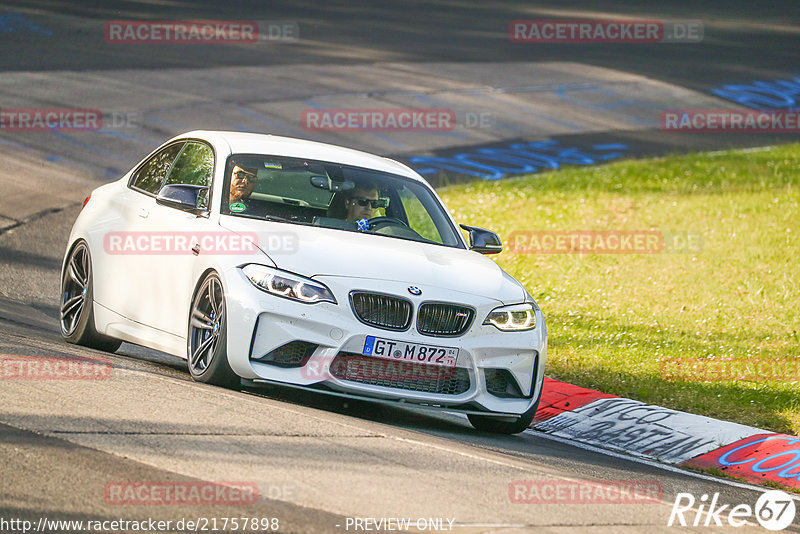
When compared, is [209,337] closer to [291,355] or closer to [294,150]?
[291,355]

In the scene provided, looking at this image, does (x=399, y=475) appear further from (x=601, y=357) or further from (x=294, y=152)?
(x=601, y=357)

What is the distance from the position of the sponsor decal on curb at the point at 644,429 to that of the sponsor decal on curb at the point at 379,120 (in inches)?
540

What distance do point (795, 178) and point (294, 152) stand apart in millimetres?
13289

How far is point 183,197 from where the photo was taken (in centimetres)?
838

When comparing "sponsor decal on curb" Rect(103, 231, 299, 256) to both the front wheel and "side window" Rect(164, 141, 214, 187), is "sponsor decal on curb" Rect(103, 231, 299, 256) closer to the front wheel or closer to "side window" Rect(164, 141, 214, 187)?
"side window" Rect(164, 141, 214, 187)

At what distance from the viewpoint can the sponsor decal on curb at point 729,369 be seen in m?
10.6

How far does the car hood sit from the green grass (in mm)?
2473

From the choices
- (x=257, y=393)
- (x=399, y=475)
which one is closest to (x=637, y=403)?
(x=257, y=393)

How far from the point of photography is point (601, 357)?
1124 cm

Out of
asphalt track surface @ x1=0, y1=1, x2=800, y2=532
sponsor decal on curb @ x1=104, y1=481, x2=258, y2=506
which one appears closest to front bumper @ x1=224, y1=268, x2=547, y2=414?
asphalt track surface @ x1=0, y1=1, x2=800, y2=532

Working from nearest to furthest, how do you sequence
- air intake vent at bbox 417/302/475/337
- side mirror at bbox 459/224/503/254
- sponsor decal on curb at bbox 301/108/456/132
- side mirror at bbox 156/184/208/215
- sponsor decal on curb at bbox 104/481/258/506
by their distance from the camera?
sponsor decal on curb at bbox 104/481/258/506 → air intake vent at bbox 417/302/475/337 → side mirror at bbox 156/184/208/215 → side mirror at bbox 459/224/503/254 → sponsor decal on curb at bbox 301/108/456/132

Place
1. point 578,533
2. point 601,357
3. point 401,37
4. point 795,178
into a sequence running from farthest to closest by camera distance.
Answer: point 401,37 → point 795,178 → point 601,357 → point 578,533

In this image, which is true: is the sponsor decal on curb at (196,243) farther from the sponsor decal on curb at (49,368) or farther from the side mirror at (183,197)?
the sponsor decal on curb at (49,368)

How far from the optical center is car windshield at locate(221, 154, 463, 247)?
336 inches
